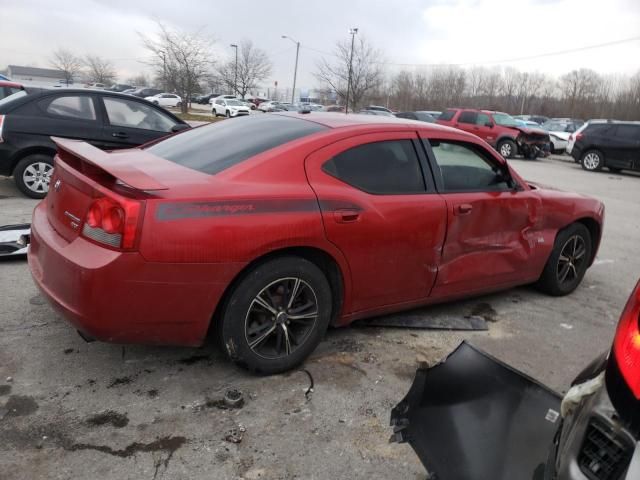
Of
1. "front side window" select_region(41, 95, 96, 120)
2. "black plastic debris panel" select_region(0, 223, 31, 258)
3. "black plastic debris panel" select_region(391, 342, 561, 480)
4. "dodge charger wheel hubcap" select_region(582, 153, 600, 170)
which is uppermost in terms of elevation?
"front side window" select_region(41, 95, 96, 120)

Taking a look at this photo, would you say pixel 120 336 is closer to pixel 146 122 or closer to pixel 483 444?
pixel 483 444

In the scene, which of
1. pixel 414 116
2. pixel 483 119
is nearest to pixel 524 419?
pixel 483 119

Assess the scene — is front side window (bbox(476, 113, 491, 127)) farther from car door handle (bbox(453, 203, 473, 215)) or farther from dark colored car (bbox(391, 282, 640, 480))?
dark colored car (bbox(391, 282, 640, 480))

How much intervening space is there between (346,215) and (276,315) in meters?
0.71

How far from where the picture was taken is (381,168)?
343cm

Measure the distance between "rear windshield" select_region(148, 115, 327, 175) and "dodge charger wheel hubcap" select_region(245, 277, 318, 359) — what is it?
2.54 feet

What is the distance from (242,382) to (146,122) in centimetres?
574

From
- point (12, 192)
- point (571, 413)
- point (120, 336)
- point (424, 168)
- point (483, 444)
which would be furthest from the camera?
point (12, 192)

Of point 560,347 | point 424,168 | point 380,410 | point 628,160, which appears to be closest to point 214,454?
point 380,410

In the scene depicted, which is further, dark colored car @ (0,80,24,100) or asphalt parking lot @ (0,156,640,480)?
dark colored car @ (0,80,24,100)

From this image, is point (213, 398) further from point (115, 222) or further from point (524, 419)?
point (524, 419)

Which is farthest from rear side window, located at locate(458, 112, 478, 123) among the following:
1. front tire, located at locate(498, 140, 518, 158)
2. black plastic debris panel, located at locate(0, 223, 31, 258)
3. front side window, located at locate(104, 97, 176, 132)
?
black plastic debris panel, located at locate(0, 223, 31, 258)

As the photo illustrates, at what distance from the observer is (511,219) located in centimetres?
409

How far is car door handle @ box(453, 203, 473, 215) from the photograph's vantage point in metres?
3.66
